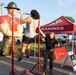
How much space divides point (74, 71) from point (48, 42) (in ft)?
6.00

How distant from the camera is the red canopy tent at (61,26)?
37.5 feet

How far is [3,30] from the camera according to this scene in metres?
8.28

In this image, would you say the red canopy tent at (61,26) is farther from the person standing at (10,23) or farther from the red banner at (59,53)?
the person standing at (10,23)

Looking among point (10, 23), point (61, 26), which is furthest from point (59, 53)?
point (10, 23)

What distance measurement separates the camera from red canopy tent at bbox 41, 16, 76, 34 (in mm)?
11442

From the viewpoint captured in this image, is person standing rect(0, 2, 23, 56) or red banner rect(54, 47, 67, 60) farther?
red banner rect(54, 47, 67, 60)

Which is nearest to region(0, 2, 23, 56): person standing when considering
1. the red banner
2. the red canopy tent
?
the red canopy tent

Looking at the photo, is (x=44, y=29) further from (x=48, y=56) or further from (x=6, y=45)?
(x=48, y=56)

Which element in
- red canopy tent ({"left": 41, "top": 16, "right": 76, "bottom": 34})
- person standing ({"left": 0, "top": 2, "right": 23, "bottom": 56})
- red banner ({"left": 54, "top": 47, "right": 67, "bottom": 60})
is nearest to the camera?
person standing ({"left": 0, "top": 2, "right": 23, "bottom": 56})

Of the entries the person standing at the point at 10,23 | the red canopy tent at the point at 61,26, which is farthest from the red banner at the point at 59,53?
the person standing at the point at 10,23

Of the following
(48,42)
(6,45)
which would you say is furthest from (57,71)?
(6,45)

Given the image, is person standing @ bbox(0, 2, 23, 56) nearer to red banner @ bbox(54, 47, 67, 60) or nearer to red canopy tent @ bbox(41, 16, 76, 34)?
red canopy tent @ bbox(41, 16, 76, 34)

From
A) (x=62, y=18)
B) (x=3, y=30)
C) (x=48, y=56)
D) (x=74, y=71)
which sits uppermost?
(x=62, y=18)

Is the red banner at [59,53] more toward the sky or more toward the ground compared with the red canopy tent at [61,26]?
more toward the ground
